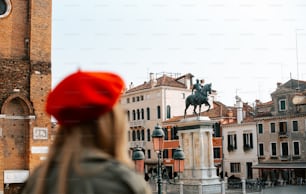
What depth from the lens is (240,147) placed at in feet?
102

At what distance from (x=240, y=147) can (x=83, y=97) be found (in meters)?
30.5

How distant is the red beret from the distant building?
1059 inches

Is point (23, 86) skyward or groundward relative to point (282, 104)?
groundward

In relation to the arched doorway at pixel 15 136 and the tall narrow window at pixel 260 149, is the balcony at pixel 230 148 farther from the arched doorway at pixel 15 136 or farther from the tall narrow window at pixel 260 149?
the arched doorway at pixel 15 136

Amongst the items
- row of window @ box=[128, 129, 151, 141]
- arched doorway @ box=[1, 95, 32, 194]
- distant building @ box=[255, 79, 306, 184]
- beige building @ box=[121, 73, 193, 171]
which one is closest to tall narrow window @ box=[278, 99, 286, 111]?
distant building @ box=[255, 79, 306, 184]

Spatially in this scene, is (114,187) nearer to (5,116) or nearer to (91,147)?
(91,147)

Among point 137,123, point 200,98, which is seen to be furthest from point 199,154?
point 137,123

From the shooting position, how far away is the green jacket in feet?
3.99

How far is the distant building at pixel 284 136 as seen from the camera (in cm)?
2806

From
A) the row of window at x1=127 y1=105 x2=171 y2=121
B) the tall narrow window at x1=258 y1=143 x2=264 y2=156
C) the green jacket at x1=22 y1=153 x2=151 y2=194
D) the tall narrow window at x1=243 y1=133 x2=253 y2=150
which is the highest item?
the row of window at x1=127 y1=105 x2=171 y2=121

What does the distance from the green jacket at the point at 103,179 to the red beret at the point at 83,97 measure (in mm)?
123

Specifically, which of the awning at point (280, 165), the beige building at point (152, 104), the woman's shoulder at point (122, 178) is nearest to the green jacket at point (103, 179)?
the woman's shoulder at point (122, 178)

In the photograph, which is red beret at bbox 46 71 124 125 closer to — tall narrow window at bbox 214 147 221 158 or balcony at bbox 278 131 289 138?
balcony at bbox 278 131 289 138

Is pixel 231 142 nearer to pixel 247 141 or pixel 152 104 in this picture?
pixel 247 141
